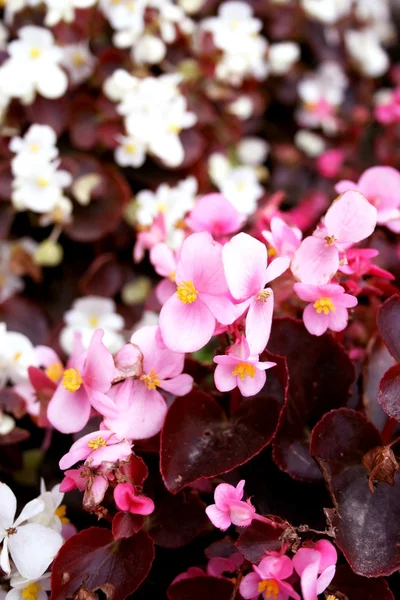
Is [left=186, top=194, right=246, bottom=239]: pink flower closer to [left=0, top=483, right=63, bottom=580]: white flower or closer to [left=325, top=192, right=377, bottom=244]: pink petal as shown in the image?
[left=325, top=192, right=377, bottom=244]: pink petal

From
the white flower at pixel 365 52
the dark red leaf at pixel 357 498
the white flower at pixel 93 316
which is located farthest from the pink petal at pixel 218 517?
the white flower at pixel 365 52

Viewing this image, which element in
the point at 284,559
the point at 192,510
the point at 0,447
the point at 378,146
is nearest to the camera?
the point at 284,559

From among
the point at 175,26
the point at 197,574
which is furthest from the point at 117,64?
the point at 197,574

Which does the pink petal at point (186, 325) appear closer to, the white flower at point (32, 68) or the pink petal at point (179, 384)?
the pink petal at point (179, 384)

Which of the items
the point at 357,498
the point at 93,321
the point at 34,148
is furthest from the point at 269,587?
the point at 34,148

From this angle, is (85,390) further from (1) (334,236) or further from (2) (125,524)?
(1) (334,236)

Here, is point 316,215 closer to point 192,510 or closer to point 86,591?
point 192,510

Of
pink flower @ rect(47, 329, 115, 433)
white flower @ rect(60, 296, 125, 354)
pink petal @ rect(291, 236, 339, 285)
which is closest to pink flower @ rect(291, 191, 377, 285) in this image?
pink petal @ rect(291, 236, 339, 285)
